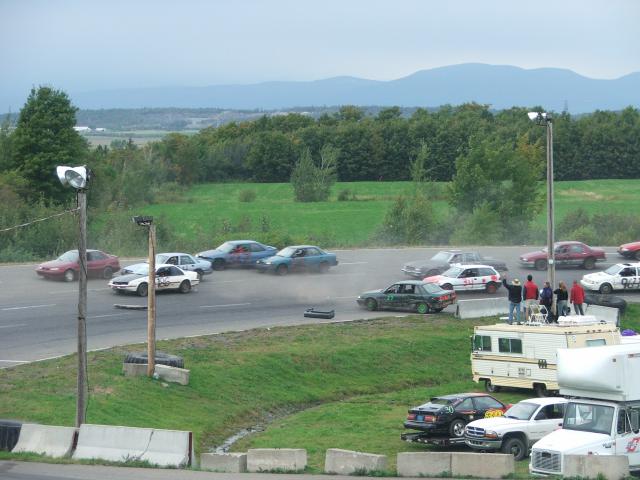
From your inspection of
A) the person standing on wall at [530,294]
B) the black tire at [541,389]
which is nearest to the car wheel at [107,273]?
the person standing on wall at [530,294]

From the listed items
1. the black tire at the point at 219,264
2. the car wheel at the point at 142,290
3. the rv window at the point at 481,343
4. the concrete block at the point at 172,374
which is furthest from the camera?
the black tire at the point at 219,264

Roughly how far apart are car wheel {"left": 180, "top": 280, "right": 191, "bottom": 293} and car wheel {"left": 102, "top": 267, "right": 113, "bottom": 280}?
4.86m

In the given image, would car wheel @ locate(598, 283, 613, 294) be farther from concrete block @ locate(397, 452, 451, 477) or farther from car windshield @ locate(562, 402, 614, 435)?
concrete block @ locate(397, 452, 451, 477)

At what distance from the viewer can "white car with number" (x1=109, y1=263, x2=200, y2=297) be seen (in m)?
45.4

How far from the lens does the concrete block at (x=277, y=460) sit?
21375 mm

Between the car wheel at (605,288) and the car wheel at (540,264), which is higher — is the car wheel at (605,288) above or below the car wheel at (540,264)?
below

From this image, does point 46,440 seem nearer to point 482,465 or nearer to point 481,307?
point 482,465

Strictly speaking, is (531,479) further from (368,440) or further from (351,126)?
(351,126)

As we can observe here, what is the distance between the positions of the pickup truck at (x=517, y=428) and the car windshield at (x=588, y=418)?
2469mm

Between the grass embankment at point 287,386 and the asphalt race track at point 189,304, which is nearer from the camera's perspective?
the grass embankment at point 287,386

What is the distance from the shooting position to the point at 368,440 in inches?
1071

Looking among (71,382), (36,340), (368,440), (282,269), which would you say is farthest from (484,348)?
(282,269)

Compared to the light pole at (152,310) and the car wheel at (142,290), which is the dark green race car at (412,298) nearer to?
the car wheel at (142,290)

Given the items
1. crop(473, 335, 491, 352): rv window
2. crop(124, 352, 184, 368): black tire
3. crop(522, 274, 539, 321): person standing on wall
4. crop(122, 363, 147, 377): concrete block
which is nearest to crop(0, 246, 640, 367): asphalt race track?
crop(124, 352, 184, 368): black tire
